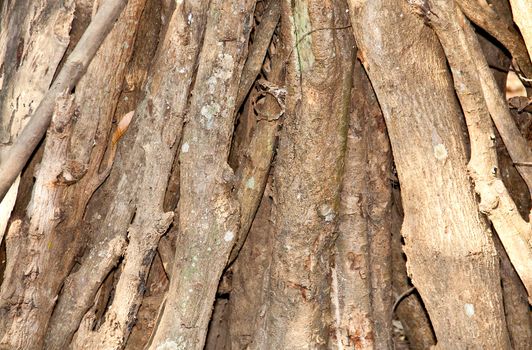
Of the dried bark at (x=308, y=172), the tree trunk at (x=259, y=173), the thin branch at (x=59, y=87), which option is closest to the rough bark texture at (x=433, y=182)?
the tree trunk at (x=259, y=173)

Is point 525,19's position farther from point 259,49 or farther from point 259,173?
point 259,173

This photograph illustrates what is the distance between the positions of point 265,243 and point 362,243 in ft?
1.26

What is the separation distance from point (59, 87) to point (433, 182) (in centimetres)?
140

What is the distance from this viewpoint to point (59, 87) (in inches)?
108

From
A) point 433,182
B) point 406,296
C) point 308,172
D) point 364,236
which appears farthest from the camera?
point 406,296

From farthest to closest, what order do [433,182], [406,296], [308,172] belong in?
[406,296]
[308,172]
[433,182]

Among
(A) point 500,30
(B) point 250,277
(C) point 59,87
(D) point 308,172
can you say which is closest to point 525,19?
(A) point 500,30

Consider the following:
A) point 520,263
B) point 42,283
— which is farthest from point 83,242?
point 520,263

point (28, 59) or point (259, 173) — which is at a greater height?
point (28, 59)

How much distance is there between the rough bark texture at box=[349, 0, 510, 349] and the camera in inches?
103

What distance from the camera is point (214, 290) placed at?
8.85 ft

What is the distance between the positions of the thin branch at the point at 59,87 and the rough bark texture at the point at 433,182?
0.93 meters

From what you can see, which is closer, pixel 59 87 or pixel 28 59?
pixel 59 87

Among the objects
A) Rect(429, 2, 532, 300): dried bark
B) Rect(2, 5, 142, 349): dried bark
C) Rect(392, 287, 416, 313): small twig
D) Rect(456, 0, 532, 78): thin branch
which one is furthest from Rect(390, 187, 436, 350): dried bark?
Rect(2, 5, 142, 349): dried bark
